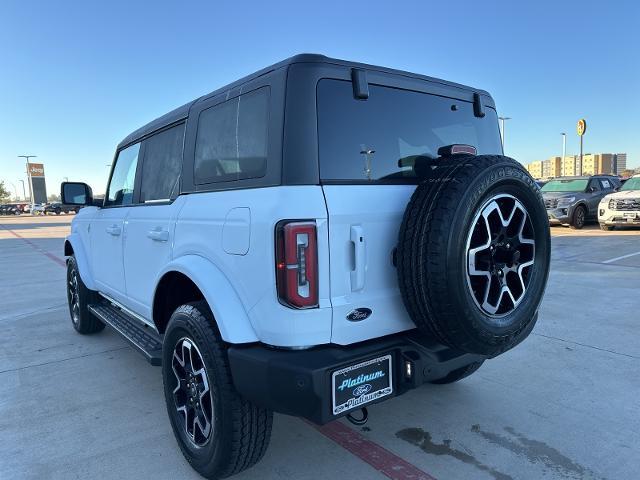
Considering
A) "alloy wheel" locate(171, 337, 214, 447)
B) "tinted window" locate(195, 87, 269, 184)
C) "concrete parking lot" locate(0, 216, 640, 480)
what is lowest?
"concrete parking lot" locate(0, 216, 640, 480)

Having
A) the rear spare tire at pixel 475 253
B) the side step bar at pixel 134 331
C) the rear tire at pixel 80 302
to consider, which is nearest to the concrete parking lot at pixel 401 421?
the rear tire at pixel 80 302

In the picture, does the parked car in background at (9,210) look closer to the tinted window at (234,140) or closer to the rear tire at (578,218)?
the rear tire at (578,218)

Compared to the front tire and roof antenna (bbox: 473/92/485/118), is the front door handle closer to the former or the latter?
the front tire

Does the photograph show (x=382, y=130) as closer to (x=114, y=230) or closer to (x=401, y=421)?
(x=401, y=421)

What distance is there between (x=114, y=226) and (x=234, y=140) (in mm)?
1855

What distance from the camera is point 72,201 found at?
4.48 m

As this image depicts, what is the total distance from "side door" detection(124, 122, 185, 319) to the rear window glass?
3.58 feet

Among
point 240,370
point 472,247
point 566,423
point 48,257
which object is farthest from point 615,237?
point 48,257

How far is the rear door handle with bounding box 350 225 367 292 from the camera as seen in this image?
2012mm

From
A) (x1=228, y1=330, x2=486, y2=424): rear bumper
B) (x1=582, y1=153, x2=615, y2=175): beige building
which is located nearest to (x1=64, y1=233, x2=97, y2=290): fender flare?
(x1=228, y1=330, x2=486, y2=424): rear bumper

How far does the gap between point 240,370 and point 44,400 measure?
222 cm

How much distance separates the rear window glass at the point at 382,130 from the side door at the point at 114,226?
2089 millimetres

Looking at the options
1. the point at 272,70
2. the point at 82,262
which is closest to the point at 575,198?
the point at 82,262

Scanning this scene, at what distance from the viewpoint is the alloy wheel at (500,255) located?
2096 millimetres
